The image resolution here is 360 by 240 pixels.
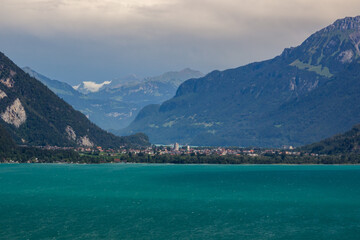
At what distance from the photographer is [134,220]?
122 metres

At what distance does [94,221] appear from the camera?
121 meters

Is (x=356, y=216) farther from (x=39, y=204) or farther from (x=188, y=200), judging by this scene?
(x=39, y=204)

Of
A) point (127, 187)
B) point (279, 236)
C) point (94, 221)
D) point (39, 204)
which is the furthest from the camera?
point (127, 187)

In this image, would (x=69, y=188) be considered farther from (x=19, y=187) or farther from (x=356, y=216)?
(x=356, y=216)

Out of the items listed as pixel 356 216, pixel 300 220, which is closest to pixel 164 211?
pixel 300 220

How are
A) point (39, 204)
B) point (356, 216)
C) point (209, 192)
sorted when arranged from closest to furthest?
1. point (356, 216)
2. point (39, 204)
3. point (209, 192)

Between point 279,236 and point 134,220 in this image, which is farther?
point 134,220

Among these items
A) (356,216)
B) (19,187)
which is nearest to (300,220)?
(356,216)

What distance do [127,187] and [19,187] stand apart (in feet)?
114

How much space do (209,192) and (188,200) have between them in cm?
2194

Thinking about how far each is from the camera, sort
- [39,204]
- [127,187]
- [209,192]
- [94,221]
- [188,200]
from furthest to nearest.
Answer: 1. [127,187]
2. [209,192]
3. [188,200]
4. [39,204]
5. [94,221]

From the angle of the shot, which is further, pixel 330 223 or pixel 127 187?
pixel 127 187

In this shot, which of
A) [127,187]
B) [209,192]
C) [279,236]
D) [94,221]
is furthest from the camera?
[127,187]

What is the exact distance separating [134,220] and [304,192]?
75.0m
